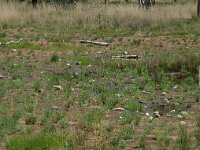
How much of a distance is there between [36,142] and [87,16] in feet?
63.1

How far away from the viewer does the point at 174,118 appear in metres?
7.72

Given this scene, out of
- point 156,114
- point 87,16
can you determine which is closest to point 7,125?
point 156,114

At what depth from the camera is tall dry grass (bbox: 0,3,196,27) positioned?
24.0 metres

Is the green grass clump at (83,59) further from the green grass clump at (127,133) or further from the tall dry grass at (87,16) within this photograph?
the tall dry grass at (87,16)

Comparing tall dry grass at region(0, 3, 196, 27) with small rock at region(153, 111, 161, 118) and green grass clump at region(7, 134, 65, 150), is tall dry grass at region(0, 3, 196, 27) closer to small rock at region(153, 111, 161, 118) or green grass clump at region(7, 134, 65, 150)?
small rock at region(153, 111, 161, 118)

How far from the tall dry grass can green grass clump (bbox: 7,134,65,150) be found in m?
17.2

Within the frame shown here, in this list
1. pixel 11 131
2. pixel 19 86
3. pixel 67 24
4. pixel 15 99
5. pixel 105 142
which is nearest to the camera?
pixel 105 142

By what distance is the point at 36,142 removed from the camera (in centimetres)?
613

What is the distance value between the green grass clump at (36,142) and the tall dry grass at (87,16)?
1718 cm

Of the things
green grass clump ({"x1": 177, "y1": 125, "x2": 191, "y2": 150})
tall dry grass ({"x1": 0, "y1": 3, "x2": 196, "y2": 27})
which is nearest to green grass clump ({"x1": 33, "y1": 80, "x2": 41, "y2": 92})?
green grass clump ({"x1": 177, "y1": 125, "x2": 191, "y2": 150})

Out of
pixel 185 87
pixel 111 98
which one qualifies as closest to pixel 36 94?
pixel 111 98

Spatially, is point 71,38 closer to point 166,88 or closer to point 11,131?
point 166,88

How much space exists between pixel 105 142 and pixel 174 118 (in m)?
1.91

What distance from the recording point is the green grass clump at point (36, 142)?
6016 mm
